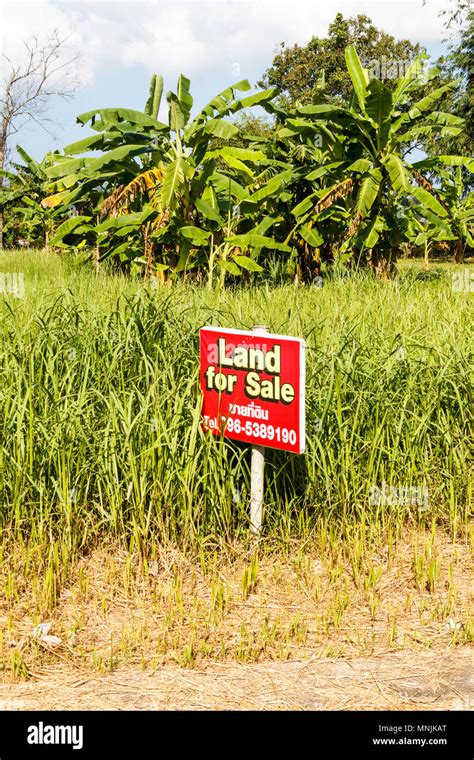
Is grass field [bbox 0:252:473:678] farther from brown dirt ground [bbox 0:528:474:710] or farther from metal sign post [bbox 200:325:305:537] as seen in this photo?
metal sign post [bbox 200:325:305:537]

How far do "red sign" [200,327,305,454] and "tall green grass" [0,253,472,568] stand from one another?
143mm

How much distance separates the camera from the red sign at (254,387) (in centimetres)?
310

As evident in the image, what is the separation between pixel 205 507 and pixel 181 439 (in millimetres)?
367

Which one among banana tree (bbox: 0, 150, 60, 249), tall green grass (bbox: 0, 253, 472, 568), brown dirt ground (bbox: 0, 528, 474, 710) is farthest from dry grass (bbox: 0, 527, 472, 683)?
banana tree (bbox: 0, 150, 60, 249)

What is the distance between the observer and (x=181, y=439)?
365 cm

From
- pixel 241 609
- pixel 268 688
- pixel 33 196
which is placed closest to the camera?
pixel 268 688

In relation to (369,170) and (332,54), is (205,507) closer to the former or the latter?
(369,170)

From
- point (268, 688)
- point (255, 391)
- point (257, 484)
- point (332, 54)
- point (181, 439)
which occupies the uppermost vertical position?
→ point (332, 54)

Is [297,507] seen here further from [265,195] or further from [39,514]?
[265,195]

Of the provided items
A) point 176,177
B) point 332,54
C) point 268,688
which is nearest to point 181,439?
point 268,688

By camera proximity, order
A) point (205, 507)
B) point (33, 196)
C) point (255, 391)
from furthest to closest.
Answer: point (33, 196)
point (205, 507)
point (255, 391)

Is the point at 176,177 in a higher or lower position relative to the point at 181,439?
higher

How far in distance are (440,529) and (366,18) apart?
30.5m

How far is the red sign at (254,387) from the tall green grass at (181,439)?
143 mm
